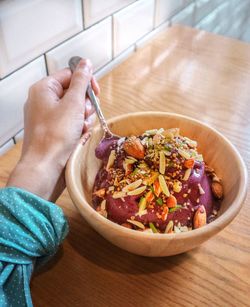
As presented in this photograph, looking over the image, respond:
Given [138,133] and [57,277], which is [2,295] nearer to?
[57,277]

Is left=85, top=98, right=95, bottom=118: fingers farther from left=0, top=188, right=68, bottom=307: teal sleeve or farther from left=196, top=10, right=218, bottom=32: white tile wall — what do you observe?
left=196, top=10, right=218, bottom=32: white tile wall

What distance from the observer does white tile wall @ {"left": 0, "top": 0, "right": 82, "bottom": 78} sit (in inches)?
20.5

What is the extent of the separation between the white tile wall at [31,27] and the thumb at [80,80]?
0.09m

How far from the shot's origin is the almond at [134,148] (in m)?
0.42

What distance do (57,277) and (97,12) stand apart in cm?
50

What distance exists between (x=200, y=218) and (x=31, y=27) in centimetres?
40

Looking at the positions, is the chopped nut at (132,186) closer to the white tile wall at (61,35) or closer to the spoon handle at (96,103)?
the spoon handle at (96,103)

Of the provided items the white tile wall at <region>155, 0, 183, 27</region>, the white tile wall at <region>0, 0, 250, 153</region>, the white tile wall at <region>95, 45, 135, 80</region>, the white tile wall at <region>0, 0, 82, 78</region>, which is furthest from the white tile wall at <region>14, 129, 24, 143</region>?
the white tile wall at <region>155, 0, 183, 27</region>

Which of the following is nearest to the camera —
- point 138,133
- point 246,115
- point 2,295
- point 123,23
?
point 2,295

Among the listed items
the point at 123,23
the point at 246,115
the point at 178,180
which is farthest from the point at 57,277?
the point at 123,23

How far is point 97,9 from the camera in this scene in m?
0.68

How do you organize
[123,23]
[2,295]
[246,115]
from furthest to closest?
1. [123,23]
2. [246,115]
3. [2,295]

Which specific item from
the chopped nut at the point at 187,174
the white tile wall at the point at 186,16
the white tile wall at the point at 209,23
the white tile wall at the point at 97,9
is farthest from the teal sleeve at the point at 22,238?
the white tile wall at the point at 209,23

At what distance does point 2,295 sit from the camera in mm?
348
